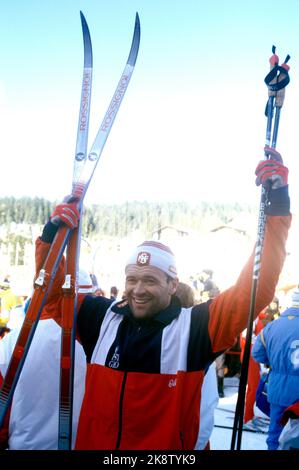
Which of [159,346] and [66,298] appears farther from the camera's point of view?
[66,298]

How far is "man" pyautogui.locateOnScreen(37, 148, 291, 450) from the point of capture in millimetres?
2139

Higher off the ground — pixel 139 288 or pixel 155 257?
pixel 155 257

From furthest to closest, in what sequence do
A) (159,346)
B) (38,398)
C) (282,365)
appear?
(282,365), (38,398), (159,346)

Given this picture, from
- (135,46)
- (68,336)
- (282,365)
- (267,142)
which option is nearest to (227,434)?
(282,365)

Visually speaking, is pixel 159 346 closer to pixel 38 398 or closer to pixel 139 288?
pixel 139 288

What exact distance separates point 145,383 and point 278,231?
99cm

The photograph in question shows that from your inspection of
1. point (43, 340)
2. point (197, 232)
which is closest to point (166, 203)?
point (197, 232)

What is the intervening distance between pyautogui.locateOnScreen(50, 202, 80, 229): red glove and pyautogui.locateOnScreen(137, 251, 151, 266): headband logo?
1.33 feet

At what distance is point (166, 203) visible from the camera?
110 meters

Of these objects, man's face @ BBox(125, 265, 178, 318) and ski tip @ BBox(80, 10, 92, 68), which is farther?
ski tip @ BBox(80, 10, 92, 68)

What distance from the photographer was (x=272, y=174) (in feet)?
6.87

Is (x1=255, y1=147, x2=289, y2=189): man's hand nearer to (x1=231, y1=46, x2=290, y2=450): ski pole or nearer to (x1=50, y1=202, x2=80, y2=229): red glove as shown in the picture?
(x1=231, y1=46, x2=290, y2=450): ski pole

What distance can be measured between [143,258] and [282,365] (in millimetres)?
2333

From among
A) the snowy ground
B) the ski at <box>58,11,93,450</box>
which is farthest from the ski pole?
the snowy ground
